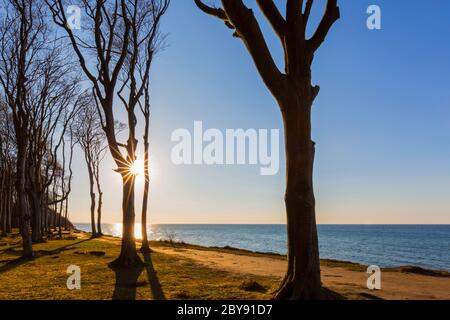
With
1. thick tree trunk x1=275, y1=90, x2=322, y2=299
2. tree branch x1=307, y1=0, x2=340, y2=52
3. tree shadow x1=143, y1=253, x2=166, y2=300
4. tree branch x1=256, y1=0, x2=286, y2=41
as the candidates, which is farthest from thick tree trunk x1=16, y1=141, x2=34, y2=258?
tree branch x1=307, y1=0, x2=340, y2=52

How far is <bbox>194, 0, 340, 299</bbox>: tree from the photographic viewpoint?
8.46 m

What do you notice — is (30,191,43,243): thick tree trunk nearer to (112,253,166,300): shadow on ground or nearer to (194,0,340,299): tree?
(112,253,166,300): shadow on ground

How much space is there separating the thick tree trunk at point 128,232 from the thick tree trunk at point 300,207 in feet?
27.1

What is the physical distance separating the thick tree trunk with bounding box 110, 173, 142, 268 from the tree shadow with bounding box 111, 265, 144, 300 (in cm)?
51

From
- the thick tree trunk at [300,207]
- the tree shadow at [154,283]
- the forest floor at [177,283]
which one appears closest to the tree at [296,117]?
the thick tree trunk at [300,207]

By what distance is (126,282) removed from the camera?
453 inches

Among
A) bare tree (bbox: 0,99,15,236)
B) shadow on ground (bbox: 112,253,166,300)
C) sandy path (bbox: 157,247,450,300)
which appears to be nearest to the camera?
shadow on ground (bbox: 112,253,166,300)

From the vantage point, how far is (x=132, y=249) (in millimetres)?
15461

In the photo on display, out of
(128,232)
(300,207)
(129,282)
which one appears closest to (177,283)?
(129,282)

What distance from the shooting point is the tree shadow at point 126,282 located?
947 centimetres
